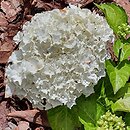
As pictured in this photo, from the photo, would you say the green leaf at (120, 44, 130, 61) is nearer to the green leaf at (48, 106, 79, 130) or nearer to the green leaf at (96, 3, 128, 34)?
the green leaf at (96, 3, 128, 34)

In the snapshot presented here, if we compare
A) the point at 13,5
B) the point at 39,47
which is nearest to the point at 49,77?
the point at 39,47

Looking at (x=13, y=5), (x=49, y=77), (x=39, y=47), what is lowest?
(x=49, y=77)

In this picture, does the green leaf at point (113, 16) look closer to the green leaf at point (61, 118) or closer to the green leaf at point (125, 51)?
the green leaf at point (125, 51)

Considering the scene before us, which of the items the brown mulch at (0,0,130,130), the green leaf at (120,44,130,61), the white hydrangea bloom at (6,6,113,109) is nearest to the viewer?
the white hydrangea bloom at (6,6,113,109)

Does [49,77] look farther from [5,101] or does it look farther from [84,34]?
[5,101]

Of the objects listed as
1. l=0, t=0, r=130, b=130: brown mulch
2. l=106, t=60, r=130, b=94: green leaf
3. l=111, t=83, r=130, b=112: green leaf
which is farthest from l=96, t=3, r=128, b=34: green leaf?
l=0, t=0, r=130, b=130: brown mulch

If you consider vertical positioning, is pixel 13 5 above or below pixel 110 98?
above

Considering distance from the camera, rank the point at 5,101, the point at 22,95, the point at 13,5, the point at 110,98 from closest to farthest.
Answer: the point at 22,95
the point at 110,98
the point at 5,101
the point at 13,5

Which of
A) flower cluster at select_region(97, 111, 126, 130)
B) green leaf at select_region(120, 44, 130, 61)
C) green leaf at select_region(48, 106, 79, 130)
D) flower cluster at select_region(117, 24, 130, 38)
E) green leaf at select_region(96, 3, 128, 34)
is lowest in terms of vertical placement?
flower cluster at select_region(97, 111, 126, 130)
